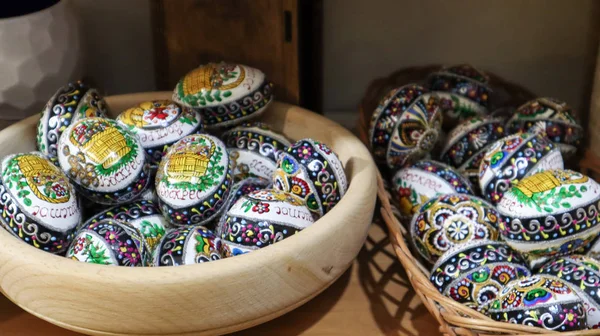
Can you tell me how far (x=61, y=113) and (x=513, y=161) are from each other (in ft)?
1.81

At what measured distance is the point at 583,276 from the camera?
661mm

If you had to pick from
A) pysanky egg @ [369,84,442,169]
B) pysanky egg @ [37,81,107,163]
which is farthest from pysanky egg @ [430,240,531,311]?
pysanky egg @ [37,81,107,163]

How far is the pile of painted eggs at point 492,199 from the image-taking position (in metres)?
0.65

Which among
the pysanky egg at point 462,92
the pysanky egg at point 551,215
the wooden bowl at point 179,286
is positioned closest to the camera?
the wooden bowl at point 179,286

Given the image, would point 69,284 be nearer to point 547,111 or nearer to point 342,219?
point 342,219

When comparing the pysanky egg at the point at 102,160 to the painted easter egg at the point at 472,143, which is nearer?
the pysanky egg at the point at 102,160

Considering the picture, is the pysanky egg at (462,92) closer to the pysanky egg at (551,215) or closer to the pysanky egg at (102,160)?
the pysanky egg at (551,215)

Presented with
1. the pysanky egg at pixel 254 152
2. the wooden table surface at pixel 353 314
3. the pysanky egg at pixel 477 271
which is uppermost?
the pysanky egg at pixel 254 152

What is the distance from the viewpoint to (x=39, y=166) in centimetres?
71

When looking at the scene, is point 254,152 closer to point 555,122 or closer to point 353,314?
point 353,314

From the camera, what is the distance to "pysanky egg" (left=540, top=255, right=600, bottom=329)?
64cm

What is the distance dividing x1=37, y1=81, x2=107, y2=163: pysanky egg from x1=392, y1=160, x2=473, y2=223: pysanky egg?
0.40m

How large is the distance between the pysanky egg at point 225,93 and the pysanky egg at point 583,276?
1.33 feet

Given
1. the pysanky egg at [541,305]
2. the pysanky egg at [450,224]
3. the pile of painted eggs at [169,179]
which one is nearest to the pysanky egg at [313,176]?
the pile of painted eggs at [169,179]
